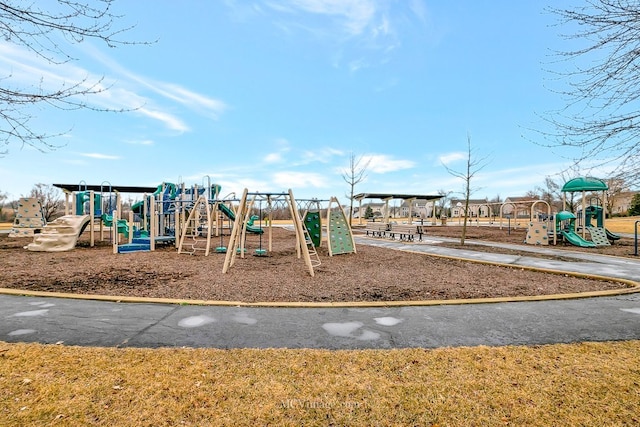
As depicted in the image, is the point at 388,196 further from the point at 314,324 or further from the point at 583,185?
the point at 314,324

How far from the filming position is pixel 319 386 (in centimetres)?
248

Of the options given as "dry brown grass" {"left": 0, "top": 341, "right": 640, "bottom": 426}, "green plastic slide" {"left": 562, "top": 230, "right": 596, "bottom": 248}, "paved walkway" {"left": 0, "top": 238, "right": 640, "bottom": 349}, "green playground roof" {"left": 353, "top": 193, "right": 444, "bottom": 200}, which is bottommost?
"paved walkway" {"left": 0, "top": 238, "right": 640, "bottom": 349}

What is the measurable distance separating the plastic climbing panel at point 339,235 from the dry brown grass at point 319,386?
7.83 metres

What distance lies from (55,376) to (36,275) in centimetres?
614

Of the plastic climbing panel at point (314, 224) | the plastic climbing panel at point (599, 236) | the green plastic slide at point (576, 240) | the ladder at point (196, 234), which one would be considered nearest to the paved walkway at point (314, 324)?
the ladder at point (196, 234)

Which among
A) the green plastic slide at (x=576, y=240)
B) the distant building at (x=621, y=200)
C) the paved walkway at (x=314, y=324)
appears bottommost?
the paved walkway at (x=314, y=324)

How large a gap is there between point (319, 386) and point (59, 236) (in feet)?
46.4

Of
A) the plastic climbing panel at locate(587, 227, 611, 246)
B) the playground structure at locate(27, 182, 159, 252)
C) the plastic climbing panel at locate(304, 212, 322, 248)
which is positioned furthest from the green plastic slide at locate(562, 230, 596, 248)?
the playground structure at locate(27, 182, 159, 252)

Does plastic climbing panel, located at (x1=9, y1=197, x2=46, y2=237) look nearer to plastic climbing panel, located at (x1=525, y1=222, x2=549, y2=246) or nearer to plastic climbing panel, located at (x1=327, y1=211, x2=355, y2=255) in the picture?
plastic climbing panel, located at (x1=327, y1=211, x2=355, y2=255)

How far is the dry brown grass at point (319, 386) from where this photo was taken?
2.15 meters

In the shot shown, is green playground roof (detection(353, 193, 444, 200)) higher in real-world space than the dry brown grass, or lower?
higher

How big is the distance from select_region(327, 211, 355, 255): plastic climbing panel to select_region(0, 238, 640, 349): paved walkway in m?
6.24

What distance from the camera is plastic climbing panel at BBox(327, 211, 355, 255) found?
1096cm

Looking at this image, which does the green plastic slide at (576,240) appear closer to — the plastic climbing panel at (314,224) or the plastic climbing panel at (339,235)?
the plastic climbing panel at (339,235)
